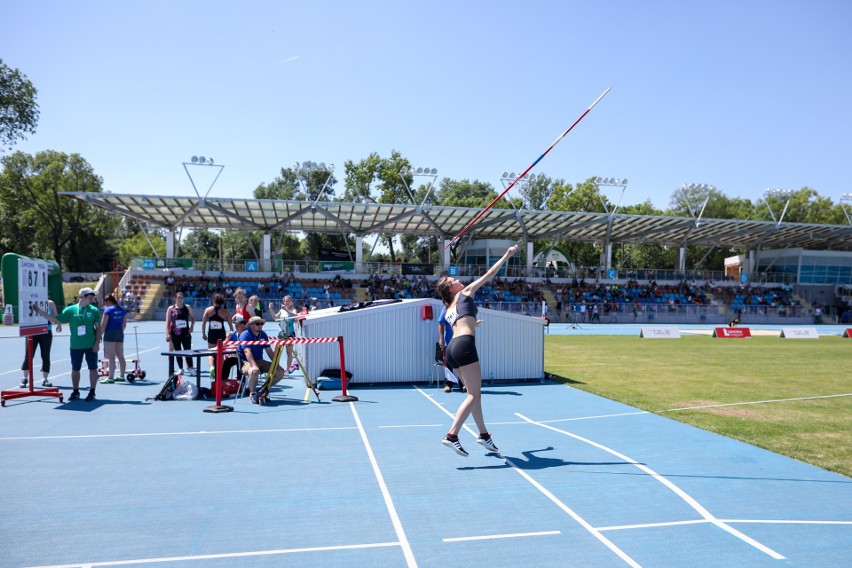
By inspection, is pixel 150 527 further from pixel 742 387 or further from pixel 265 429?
pixel 742 387

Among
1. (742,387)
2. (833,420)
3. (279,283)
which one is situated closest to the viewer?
(833,420)

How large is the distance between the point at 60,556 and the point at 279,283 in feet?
127

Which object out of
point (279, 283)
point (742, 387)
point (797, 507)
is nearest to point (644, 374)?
point (742, 387)

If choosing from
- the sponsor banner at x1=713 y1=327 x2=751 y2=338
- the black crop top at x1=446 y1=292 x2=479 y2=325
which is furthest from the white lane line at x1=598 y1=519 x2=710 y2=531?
the sponsor banner at x1=713 y1=327 x2=751 y2=338

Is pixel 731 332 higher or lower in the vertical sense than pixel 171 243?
lower

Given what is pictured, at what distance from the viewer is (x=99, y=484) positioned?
5906mm

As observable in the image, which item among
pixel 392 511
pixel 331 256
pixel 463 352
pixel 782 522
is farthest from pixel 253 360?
pixel 331 256

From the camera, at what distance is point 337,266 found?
45.3 m

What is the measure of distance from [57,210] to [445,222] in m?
A: 48.1

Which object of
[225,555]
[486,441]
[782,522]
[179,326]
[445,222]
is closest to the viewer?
[225,555]

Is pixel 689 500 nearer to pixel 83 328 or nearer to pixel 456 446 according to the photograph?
pixel 456 446

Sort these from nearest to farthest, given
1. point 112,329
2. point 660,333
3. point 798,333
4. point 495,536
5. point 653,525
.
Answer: point 495,536
point 653,525
point 112,329
point 660,333
point 798,333

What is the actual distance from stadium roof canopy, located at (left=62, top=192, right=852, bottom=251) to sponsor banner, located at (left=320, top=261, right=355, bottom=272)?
128 inches

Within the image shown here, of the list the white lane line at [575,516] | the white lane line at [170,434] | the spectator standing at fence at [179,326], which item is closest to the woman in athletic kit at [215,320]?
the spectator standing at fence at [179,326]
